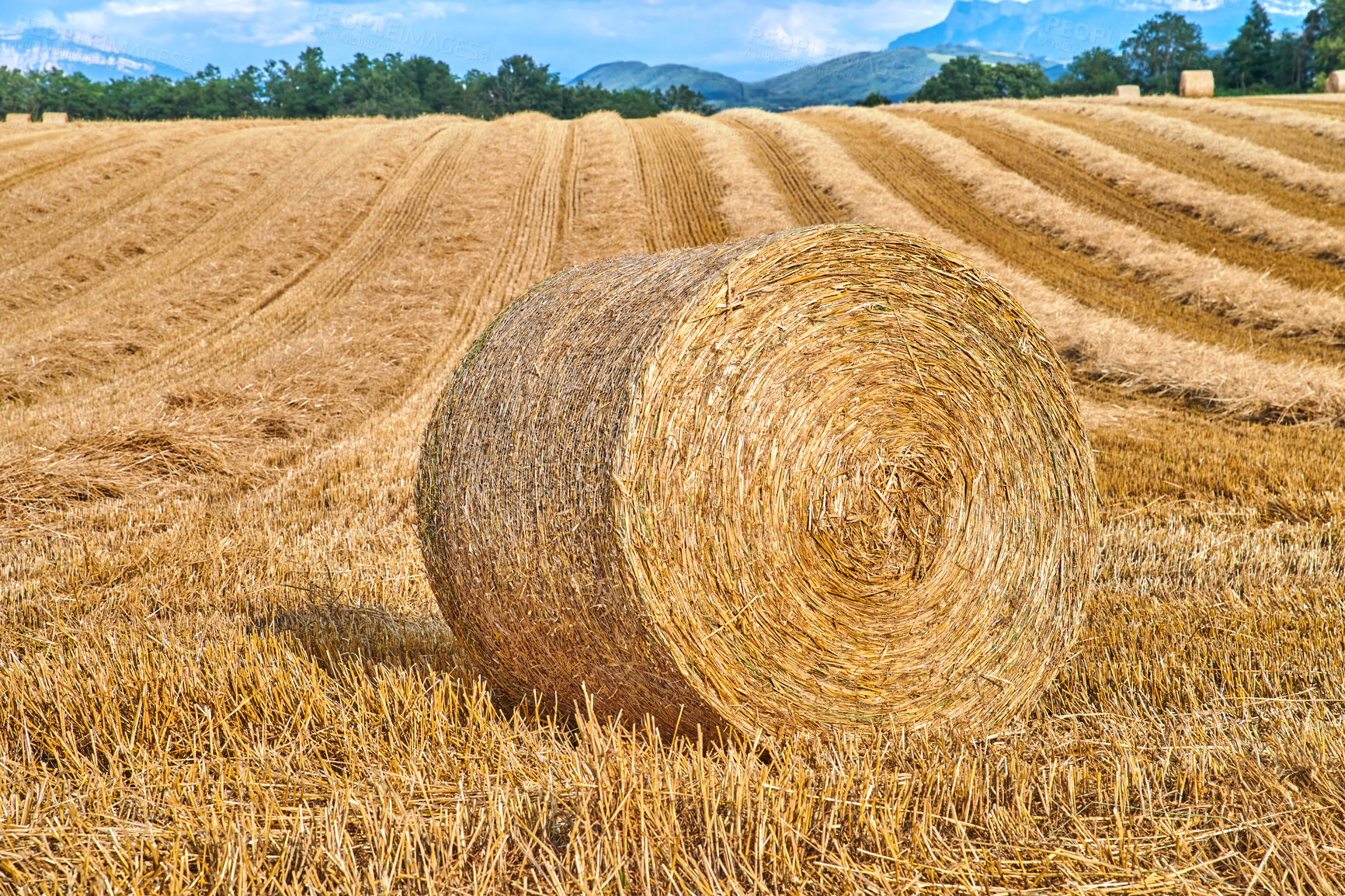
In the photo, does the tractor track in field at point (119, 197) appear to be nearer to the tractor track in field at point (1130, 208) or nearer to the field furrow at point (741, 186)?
the field furrow at point (741, 186)

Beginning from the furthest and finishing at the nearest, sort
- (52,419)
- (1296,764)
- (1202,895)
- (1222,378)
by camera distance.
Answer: (1222,378) → (52,419) → (1296,764) → (1202,895)

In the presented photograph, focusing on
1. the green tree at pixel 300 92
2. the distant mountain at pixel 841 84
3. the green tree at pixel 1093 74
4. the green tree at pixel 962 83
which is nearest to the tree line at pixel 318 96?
the green tree at pixel 300 92

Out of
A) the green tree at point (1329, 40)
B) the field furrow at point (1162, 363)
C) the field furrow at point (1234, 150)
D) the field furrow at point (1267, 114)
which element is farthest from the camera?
the green tree at point (1329, 40)

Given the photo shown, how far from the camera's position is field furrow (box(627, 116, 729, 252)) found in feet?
50.9

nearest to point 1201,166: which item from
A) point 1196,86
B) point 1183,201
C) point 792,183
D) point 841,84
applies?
point 1183,201

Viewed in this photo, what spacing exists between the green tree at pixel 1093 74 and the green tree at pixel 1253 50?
23.3 ft

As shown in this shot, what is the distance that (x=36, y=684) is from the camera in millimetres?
3260

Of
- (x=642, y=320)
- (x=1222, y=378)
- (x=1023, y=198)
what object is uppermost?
(x=1023, y=198)

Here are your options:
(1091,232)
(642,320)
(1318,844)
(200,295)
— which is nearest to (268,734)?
(642,320)

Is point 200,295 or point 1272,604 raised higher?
point 200,295

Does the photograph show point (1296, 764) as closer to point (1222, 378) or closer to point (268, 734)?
point (268, 734)

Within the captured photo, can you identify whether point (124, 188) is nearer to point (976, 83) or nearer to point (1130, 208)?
point (1130, 208)

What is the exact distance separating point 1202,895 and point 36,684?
3.79 meters

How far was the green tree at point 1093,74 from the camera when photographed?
57713 mm
